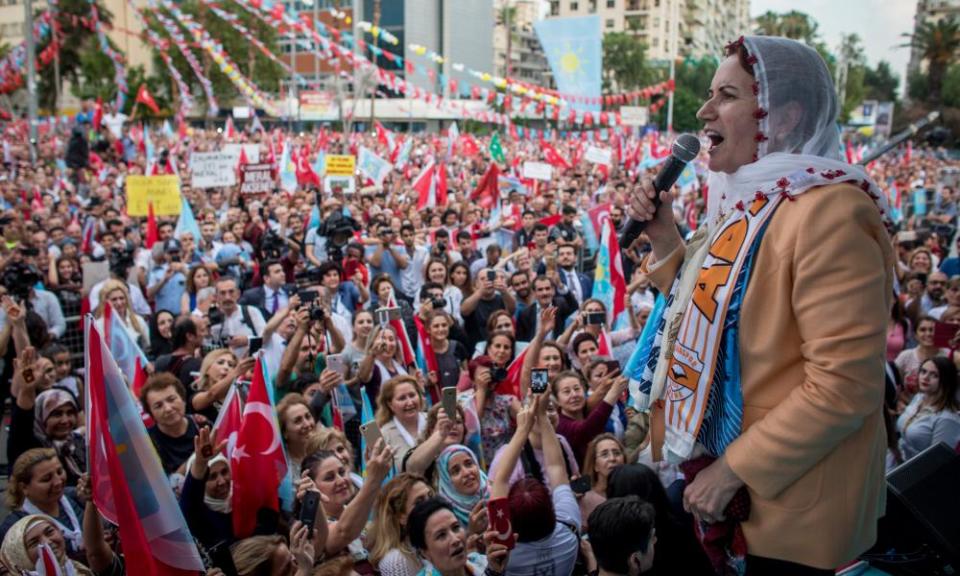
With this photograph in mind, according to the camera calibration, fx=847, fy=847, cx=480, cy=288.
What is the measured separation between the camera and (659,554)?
3.64m

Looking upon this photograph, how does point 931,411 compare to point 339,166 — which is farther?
point 339,166

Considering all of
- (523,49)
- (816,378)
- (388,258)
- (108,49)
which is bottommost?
(388,258)

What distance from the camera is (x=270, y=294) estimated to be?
27.2ft

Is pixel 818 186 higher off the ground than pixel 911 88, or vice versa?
pixel 911 88

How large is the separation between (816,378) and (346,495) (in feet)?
10.1

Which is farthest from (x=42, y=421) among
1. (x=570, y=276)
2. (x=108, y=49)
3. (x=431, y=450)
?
(x=108, y=49)

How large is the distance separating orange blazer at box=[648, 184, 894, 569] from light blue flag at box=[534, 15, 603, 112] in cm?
2742

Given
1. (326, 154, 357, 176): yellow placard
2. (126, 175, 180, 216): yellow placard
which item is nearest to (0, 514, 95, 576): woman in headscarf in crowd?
(126, 175, 180, 216): yellow placard

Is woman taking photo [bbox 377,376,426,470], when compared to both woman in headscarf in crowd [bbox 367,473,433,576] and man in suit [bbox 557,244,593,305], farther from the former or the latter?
man in suit [bbox 557,244,593,305]

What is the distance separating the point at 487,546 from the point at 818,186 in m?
2.04

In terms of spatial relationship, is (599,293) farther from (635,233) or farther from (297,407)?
(635,233)

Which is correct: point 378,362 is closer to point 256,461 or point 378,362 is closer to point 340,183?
point 256,461

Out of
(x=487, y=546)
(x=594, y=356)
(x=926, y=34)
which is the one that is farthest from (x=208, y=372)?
(x=926, y=34)

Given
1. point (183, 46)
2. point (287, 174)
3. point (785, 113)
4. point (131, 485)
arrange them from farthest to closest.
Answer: point (183, 46), point (287, 174), point (131, 485), point (785, 113)
